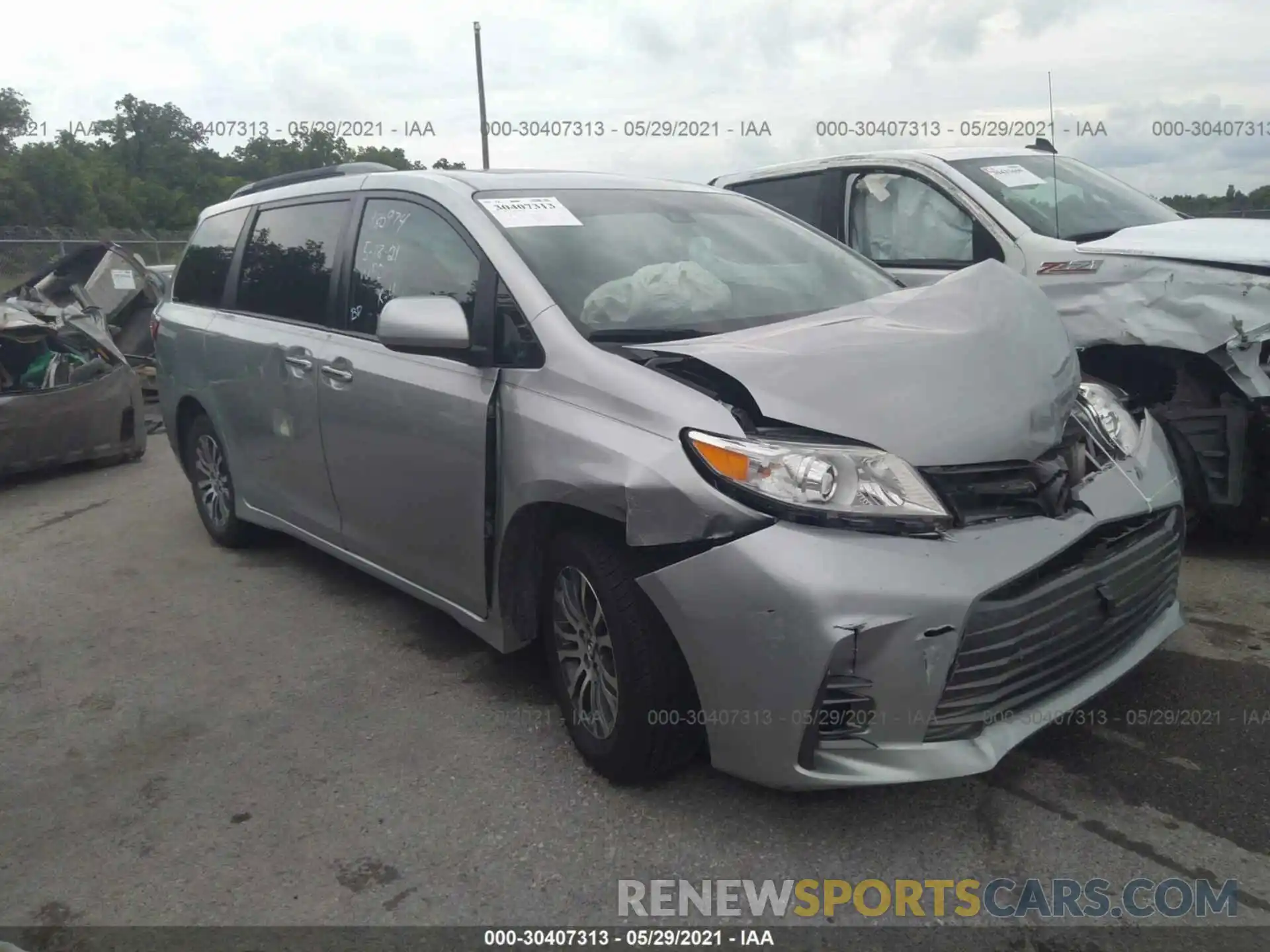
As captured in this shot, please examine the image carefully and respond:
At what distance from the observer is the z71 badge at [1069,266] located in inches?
186

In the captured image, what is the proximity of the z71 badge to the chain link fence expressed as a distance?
9.01 m

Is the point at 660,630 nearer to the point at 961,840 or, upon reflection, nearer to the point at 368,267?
the point at 961,840

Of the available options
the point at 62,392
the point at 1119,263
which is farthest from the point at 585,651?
the point at 62,392

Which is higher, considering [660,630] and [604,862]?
[660,630]

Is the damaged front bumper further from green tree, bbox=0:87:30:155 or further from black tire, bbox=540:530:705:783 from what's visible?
green tree, bbox=0:87:30:155

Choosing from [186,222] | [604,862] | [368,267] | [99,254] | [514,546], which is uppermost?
[186,222]

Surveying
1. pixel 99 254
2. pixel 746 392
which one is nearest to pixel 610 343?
pixel 746 392

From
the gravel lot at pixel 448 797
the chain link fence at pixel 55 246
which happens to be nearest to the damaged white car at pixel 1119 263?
the gravel lot at pixel 448 797

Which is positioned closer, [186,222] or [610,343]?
[610,343]

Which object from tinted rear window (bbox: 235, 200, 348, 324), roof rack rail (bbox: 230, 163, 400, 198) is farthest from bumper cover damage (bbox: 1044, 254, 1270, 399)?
tinted rear window (bbox: 235, 200, 348, 324)

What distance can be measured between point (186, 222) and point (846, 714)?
30511 mm

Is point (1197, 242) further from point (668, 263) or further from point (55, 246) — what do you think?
point (55, 246)

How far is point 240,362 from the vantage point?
489 cm

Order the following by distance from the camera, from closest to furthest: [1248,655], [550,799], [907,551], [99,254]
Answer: [907,551] < [550,799] < [1248,655] < [99,254]
